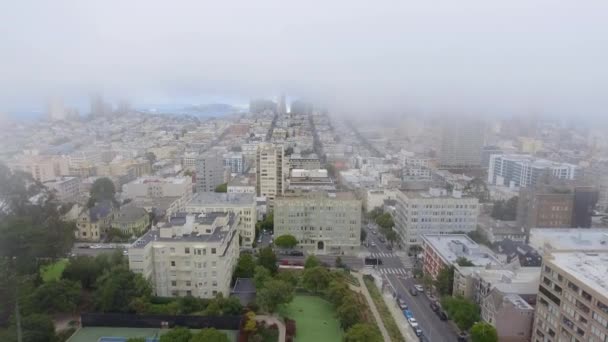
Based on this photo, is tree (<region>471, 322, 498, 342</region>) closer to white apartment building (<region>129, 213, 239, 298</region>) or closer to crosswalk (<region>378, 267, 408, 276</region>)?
crosswalk (<region>378, 267, 408, 276</region>)

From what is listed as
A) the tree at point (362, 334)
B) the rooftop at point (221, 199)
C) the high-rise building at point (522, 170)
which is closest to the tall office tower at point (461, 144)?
the high-rise building at point (522, 170)

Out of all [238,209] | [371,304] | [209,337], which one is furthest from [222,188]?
[209,337]

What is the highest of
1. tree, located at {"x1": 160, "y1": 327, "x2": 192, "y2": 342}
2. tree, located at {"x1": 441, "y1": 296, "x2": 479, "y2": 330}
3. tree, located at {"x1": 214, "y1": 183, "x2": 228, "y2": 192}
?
tree, located at {"x1": 214, "y1": 183, "x2": 228, "y2": 192}

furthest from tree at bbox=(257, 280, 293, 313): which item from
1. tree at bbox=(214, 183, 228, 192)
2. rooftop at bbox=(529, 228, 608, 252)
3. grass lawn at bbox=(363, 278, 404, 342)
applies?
tree at bbox=(214, 183, 228, 192)

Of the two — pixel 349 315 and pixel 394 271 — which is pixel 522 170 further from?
pixel 349 315

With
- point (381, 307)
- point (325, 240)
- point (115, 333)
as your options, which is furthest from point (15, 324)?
point (325, 240)

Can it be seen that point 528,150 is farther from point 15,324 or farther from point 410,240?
point 15,324
